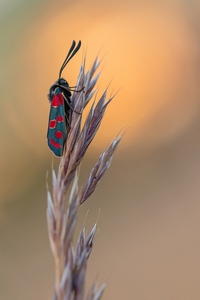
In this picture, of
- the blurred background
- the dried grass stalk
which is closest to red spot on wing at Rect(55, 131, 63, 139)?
the dried grass stalk

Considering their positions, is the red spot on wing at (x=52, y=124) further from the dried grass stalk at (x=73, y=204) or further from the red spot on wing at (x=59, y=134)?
the dried grass stalk at (x=73, y=204)

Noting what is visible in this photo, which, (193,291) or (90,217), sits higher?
(90,217)

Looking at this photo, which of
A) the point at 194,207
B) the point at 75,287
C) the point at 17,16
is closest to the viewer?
the point at 75,287

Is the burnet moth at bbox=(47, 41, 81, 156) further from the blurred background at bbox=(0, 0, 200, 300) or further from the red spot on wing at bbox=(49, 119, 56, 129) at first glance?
the blurred background at bbox=(0, 0, 200, 300)

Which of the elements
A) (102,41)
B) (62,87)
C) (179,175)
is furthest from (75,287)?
(102,41)

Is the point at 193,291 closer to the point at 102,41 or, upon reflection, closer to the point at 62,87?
the point at 62,87

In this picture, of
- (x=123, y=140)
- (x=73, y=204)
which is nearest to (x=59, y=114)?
(x=73, y=204)
